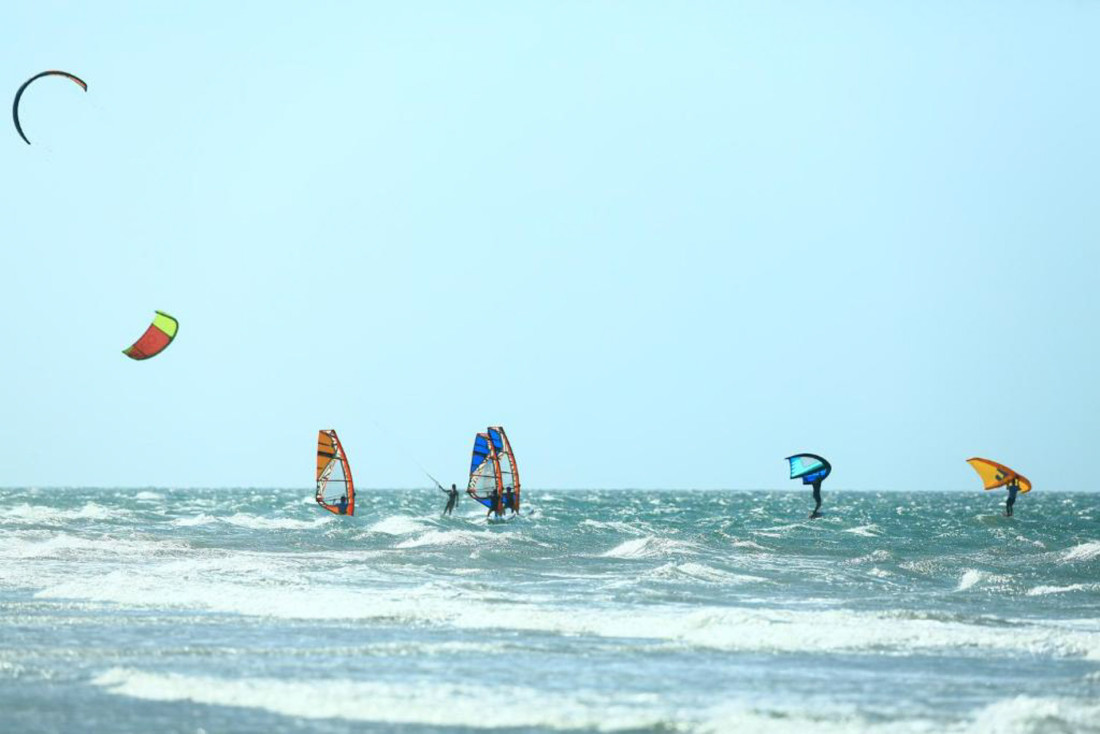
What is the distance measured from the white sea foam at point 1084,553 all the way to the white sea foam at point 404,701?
737 inches

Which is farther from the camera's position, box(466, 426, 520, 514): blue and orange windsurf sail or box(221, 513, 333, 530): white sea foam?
box(221, 513, 333, 530): white sea foam

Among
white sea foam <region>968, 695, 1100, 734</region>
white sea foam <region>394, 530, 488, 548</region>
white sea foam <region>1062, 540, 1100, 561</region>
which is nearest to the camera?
white sea foam <region>968, 695, 1100, 734</region>

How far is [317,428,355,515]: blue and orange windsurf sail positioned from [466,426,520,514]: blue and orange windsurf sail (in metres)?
3.67

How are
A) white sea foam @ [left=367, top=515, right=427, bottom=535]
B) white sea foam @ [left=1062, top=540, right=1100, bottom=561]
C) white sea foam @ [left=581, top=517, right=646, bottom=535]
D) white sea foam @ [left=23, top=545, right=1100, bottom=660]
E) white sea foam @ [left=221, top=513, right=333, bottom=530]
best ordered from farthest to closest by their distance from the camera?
white sea foam @ [left=221, top=513, right=333, bottom=530] < white sea foam @ [left=581, top=517, right=646, bottom=535] < white sea foam @ [left=367, top=515, right=427, bottom=535] < white sea foam @ [left=1062, top=540, right=1100, bottom=561] < white sea foam @ [left=23, top=545, right=1100, bottom=660]

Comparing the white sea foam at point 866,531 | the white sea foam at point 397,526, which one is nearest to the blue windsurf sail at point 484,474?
the white sea foam at point 397,526

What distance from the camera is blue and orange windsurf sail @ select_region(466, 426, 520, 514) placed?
39.7 m

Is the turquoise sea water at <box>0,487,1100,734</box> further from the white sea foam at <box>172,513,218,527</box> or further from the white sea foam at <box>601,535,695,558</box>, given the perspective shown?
the white sea foam at <box>172,513,218,527</box>

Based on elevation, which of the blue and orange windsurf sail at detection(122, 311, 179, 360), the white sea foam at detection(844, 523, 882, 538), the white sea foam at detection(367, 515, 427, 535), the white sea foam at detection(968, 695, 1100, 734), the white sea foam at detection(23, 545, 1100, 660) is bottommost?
the white sea foam at detection(968, 695, 1100, 734)

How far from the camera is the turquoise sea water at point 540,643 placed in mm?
8969

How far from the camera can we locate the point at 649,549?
2805 cm

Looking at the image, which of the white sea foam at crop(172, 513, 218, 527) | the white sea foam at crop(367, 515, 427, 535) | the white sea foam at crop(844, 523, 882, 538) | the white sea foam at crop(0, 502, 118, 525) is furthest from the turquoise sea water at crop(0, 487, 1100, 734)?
the white sea foam at crop(0, 502, 118, 525)

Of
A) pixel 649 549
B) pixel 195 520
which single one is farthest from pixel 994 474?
pixel 195 520

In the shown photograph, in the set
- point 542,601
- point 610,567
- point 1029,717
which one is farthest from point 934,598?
point 1029,717

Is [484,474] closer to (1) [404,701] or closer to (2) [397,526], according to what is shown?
(2) [397,526]
